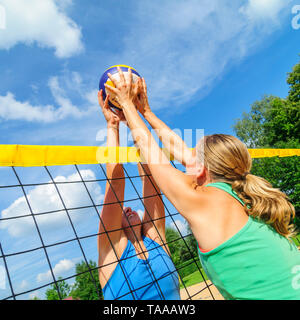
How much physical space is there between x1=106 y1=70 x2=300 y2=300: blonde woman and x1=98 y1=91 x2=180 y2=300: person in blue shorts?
2.75 ft

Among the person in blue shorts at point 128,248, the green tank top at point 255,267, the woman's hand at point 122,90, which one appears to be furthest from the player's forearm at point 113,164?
the green tank top at point 255,267

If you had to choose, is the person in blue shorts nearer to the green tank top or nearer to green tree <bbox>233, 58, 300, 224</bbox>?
the green tank top

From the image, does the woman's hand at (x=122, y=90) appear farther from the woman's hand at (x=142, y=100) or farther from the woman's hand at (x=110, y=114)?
the woman's hand at (x=110, y=114)

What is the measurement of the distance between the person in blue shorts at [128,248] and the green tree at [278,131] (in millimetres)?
9277

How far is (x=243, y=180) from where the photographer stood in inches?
52.1

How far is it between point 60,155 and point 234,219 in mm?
1523

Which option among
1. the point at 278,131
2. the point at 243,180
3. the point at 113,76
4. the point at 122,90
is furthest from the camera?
the point at 278,131

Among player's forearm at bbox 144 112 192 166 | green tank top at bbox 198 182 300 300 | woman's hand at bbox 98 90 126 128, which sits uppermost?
woman's hand at bbox 98 90 126 128

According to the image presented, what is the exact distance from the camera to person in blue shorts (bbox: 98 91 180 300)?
1.89 meters

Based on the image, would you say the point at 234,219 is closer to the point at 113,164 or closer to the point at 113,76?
the point at 113,164

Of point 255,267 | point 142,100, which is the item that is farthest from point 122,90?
point 255,267

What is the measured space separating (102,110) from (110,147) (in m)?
0.44

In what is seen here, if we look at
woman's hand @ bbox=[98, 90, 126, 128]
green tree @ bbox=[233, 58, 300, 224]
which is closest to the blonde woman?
woman's hand @ bbox=[98, 90, 126, 128]

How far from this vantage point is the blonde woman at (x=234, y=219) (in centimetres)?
111
